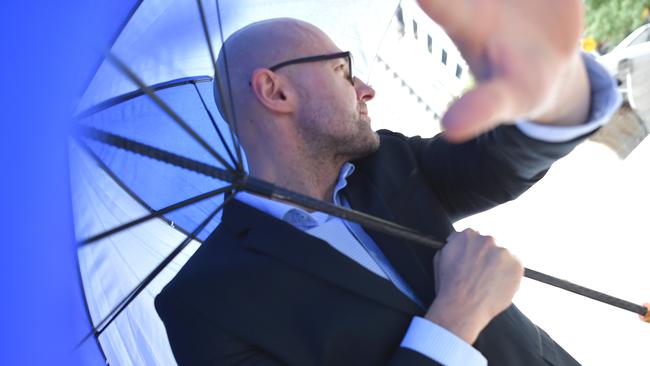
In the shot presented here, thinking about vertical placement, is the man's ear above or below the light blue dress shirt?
above

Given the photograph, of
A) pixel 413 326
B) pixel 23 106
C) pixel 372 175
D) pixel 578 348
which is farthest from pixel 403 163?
pixel 578 348

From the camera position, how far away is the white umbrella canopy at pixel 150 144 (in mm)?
1358

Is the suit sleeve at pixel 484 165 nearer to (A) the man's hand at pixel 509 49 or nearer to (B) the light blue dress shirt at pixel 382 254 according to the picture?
(B) the light blue dress shirt at pixel 382 254

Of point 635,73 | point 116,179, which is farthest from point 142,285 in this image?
point 635,73

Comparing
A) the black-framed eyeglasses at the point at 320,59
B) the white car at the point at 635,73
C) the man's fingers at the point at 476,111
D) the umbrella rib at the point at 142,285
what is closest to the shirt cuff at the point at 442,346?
the umbrella rib at the point at 142,285

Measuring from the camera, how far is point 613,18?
8133 millimetres

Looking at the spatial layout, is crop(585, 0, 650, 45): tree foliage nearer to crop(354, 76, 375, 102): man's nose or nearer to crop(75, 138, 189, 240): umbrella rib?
crop(354, 76, 375, 102): man's nose

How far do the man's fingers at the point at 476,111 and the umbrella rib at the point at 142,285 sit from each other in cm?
79

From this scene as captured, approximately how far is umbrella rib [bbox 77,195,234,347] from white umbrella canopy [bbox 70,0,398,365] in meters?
0.02

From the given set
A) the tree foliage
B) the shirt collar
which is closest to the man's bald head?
the shirt collar

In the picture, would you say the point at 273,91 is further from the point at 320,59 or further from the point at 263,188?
the point at 263,188

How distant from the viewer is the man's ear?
1808 millimetres

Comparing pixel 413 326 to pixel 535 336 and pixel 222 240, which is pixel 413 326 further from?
pixel 222 240

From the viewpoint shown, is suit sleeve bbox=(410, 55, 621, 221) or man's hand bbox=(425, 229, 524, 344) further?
man's hand bbox=(425, 229, 524, 344)
